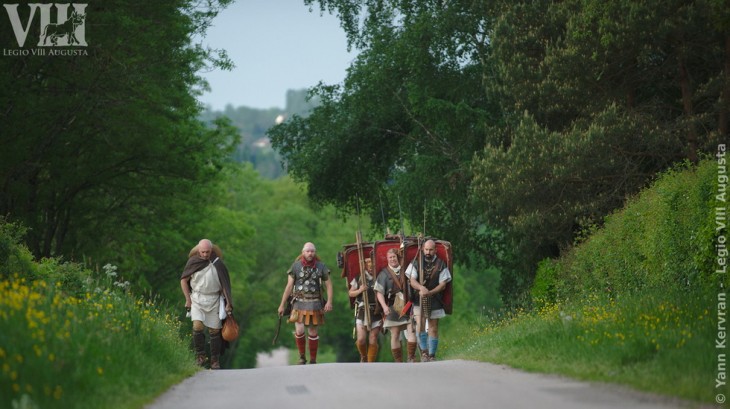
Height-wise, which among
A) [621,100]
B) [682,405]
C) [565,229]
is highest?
[621,100]

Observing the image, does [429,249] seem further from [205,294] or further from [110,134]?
[110,134]

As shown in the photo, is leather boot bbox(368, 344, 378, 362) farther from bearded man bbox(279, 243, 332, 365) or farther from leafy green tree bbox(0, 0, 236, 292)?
leafy green tree bbox(0, 0, 236, 292)

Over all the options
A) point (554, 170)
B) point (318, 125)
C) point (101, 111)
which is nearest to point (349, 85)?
point (318, 125)

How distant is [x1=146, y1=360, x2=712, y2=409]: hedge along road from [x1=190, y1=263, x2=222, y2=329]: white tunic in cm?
443

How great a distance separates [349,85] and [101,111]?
9.04 m

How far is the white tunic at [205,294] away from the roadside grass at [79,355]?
9.74ft

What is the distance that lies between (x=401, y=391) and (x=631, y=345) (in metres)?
2.89

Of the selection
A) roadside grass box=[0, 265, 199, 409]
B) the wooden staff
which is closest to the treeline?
the wooden staff

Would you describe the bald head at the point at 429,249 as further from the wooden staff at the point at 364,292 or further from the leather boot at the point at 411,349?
the wooden staff at the point at 364,292

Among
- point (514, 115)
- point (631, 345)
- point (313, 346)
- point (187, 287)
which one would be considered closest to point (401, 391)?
point (631, 345)

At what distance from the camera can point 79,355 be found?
1114 cm

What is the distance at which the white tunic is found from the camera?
1897cm

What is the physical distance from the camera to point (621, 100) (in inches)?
1171

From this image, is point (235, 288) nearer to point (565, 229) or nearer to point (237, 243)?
point (237, 243)
